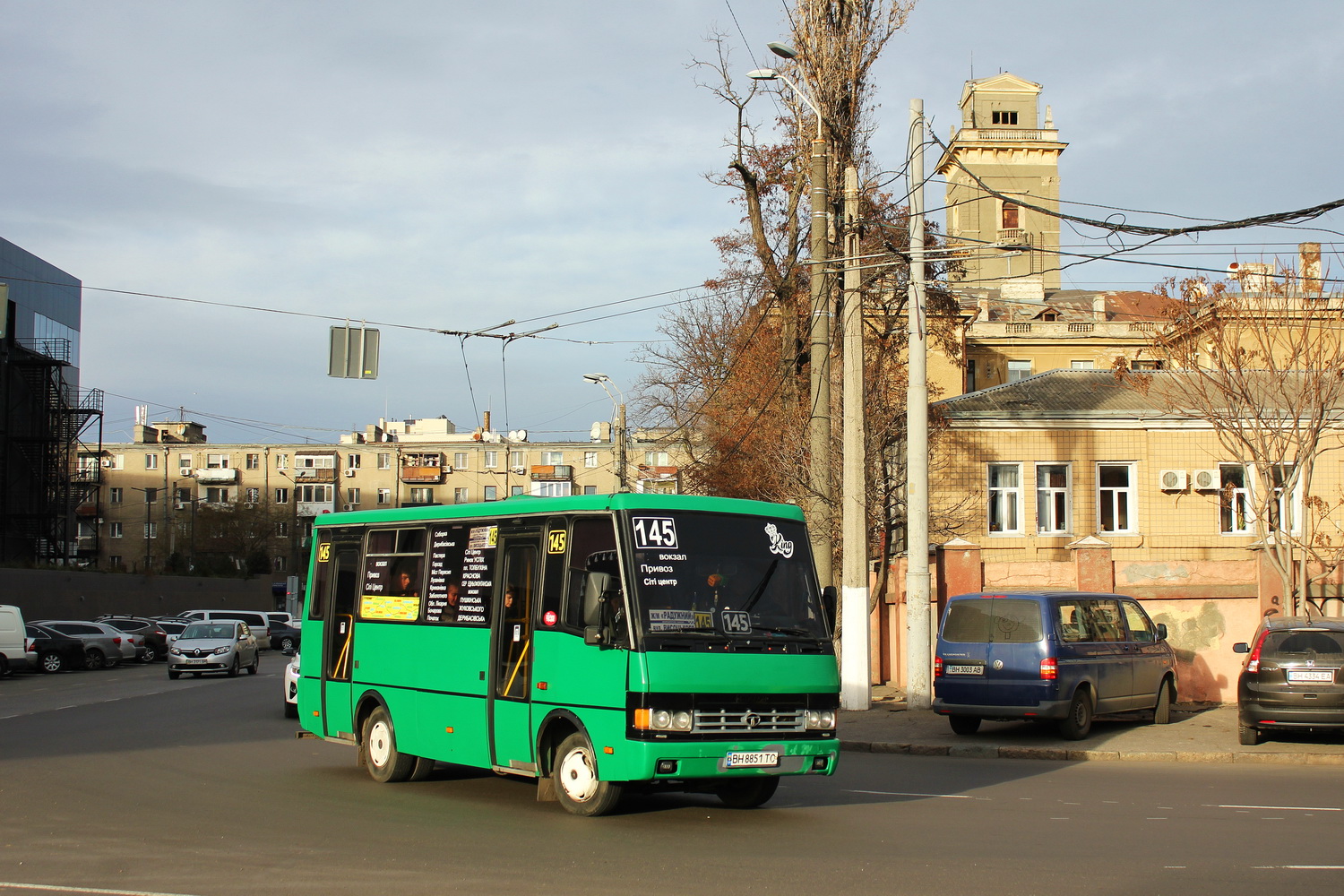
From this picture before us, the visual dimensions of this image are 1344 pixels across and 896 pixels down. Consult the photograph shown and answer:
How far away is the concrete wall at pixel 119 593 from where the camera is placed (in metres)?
49.2

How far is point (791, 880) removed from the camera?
7.98m

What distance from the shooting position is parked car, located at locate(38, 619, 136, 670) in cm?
4000

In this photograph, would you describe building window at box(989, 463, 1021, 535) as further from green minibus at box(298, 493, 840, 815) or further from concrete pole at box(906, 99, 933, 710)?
green minibus at box(298, 493, 840, 815)

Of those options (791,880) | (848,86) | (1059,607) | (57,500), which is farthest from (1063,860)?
(57,500)

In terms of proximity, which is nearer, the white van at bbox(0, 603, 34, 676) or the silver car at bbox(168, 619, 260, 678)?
the white van at bbox(0, 603, 34, 676)

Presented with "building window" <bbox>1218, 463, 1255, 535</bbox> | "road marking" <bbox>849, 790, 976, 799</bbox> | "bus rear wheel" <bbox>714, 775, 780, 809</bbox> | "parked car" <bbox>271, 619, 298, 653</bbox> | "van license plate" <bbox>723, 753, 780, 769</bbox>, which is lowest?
"parked car" <bbox>271, 619, 298, 653</bbox>

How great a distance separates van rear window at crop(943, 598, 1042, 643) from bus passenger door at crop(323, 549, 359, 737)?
7.95 metres

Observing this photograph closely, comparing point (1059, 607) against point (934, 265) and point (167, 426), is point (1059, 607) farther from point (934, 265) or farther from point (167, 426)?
point (167, 426)

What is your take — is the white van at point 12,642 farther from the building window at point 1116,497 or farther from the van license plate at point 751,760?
the van license plate at point 751,760

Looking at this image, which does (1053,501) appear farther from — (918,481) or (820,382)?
(820,382)

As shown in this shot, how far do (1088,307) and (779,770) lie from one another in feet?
198

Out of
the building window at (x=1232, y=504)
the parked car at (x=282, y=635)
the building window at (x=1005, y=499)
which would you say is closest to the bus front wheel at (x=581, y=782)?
the building window at (x=1005, y=499)

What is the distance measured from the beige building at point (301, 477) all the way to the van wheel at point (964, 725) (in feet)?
252

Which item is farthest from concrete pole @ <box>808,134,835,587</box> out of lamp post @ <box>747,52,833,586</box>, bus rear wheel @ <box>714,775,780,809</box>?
bus rear wheel @ <box>714,775,780,809</box>
